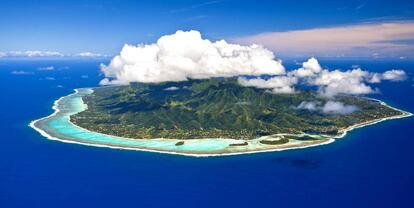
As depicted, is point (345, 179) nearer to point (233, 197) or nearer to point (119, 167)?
point (233, 197)

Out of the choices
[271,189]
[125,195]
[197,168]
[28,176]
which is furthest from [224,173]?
[28,176]

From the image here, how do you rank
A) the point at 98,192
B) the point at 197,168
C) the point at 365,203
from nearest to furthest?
the point at 365,203
the point at 98,192
the point at 197,168

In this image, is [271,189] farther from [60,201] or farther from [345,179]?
[60,201]

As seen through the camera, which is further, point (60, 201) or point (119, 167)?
point (119, 167)

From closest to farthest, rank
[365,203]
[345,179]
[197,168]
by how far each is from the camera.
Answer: [365,203]
[345,179]
[197,168]

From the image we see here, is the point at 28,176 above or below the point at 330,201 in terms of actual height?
above

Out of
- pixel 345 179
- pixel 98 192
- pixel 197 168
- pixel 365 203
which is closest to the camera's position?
pixel 365 203

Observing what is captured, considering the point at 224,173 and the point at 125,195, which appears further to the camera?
the point at 224,173

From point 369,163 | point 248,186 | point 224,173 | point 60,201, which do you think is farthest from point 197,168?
point 369,163
